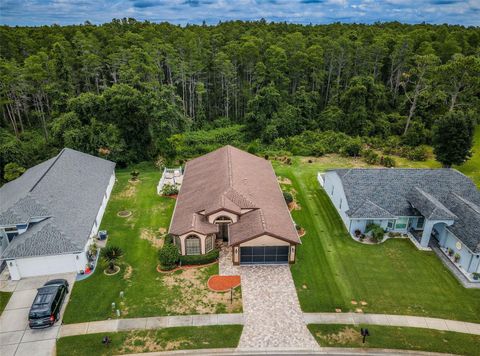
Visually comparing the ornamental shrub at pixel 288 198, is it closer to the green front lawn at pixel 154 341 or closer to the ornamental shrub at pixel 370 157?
the green front lawn at pixel 154 341

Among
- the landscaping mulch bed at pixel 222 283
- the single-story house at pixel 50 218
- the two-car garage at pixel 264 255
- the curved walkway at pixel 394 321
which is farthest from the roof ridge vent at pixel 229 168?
the curved walkway at pixel 394 321

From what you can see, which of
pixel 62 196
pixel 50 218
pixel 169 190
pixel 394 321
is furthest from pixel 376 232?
pixel 62 196

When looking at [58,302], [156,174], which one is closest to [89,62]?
[156,174]

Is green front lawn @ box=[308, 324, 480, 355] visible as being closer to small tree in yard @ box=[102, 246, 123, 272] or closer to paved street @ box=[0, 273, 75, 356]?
small tree in yard @ box=[102, 246, 123, 272]

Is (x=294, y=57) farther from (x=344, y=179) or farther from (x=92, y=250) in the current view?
(x=92, y=250)

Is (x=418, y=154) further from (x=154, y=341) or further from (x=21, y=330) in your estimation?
(x=21, y=330)

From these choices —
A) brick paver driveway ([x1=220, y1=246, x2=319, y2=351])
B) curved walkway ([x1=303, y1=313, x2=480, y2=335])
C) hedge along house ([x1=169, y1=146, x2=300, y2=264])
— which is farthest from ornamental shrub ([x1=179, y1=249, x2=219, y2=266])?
curved walkway ([x1=303, y1=313, x2=480, y2=335])
